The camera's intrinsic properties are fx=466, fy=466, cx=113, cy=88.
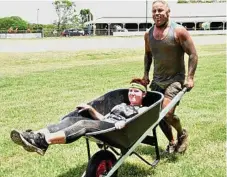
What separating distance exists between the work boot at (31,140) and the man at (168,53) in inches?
76.9

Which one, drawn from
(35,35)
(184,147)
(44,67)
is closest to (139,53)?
(44,67)

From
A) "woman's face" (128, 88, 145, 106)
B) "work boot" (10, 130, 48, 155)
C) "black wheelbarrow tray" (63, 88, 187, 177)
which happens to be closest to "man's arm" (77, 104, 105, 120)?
"black wheelbarrow tray" (63, 88, 187, 177)

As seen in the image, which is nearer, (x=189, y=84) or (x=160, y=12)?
(x=160, y=12)

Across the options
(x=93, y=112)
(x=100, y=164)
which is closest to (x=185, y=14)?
(x=93, y=112)

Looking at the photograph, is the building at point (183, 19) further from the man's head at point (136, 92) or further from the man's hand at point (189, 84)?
the man's head at point (136, 92)

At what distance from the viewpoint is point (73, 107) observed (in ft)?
32.5

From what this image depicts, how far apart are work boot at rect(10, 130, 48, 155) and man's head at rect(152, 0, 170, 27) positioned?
2.20 metres

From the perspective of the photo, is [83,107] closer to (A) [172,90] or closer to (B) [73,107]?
(A) [172,90]

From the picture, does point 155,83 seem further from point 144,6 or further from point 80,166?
point 144,6

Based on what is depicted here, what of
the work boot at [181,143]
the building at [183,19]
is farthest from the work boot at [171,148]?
the building at [183,19]

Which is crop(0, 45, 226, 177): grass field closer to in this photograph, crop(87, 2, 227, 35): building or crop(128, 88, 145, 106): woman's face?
crop(128, 88, 145, 106): woman's face

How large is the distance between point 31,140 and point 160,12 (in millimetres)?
2327

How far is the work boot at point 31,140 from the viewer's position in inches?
166

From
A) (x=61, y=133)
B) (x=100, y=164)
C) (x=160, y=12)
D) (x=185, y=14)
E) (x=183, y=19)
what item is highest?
(x=185, y=14)
